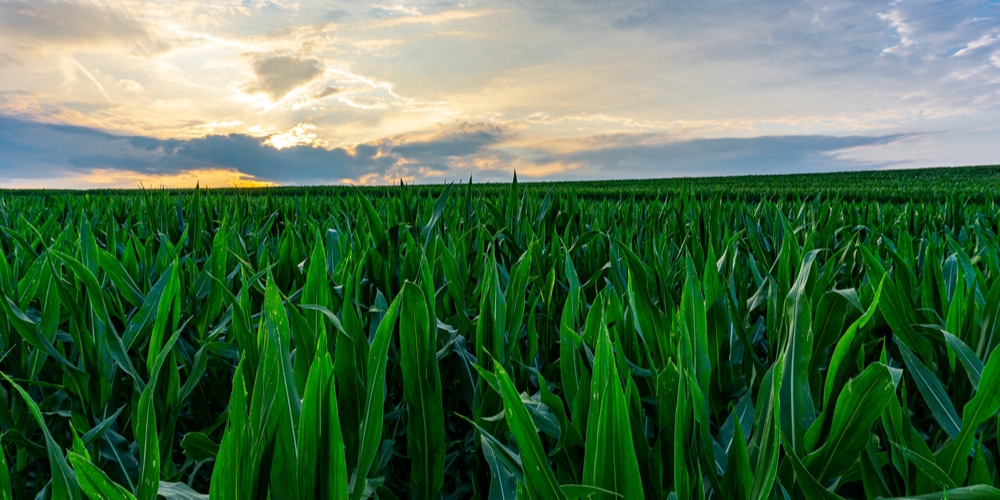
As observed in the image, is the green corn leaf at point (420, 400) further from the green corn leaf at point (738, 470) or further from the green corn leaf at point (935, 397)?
the green corn leaf at point (935, 397)

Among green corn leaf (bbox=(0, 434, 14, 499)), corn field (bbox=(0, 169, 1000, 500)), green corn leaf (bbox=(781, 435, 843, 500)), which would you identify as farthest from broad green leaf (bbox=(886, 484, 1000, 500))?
green corn leaf (bbox=(0, 434, 14, 499))

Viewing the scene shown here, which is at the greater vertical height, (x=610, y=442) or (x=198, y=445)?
(x=610, y=442)

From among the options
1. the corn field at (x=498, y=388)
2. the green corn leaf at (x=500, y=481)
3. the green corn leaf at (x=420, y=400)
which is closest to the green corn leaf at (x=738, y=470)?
the corn field at (x=498, y=388)

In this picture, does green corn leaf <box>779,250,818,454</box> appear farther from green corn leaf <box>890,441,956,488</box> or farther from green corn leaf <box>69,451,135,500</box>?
green corn leaf <box>69,451,135,500</box>

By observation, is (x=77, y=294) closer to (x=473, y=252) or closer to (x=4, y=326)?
(x=4, y=326)

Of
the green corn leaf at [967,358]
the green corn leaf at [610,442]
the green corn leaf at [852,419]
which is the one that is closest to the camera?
the green corn leaf at [610,442]

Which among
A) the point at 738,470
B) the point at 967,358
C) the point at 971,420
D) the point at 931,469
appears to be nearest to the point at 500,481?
the point at 738,470

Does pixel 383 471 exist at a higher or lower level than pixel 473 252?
lower

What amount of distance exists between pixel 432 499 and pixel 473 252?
1.32 metres

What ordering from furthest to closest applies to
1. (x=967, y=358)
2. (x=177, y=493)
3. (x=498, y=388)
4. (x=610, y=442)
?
(x=967, y=358) < (x=498, y=388) < (x=177, y=493) < (x=610, y=442)

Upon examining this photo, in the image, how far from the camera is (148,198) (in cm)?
349

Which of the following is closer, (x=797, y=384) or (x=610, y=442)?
(x=610, y=442)

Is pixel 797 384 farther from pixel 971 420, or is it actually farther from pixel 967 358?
pixel 967 358

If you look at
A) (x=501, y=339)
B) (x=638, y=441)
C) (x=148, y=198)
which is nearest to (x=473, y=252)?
→ (x=501, y=339)
